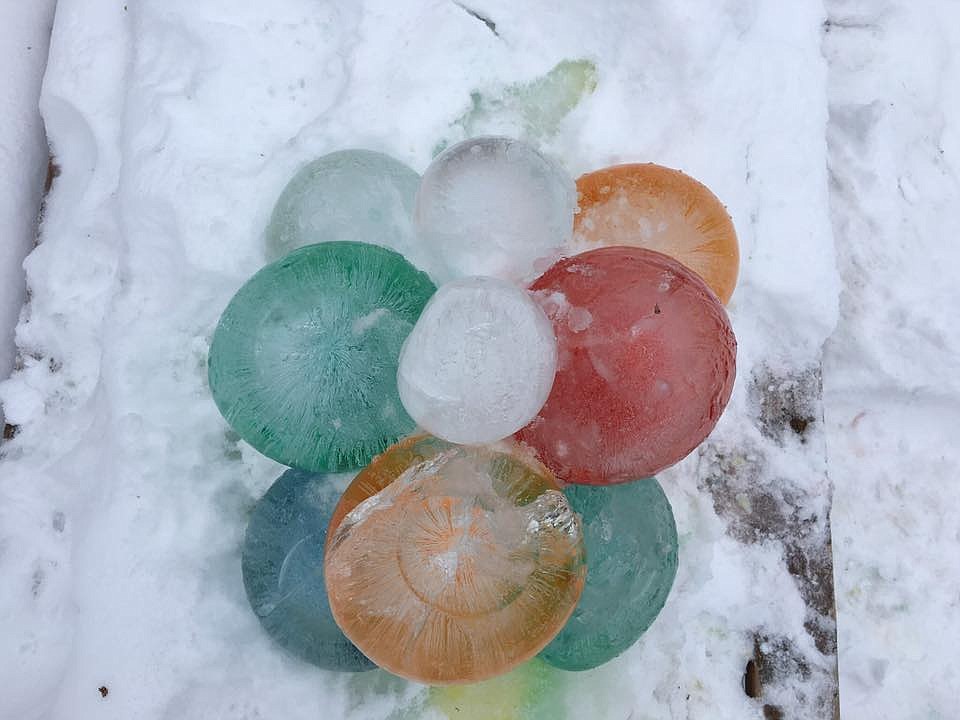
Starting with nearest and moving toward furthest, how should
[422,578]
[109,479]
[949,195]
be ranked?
[422,578] < [109,479] < [949,195]

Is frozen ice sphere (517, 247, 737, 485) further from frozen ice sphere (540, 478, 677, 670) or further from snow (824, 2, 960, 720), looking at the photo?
snow (824, 2, 960, 720)

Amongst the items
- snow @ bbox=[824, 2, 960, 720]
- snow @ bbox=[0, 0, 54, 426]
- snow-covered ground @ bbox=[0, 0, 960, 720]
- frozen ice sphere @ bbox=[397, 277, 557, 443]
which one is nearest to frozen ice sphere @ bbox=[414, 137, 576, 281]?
frozen ice sphere @ bbox=[397, 277, 557, 443]

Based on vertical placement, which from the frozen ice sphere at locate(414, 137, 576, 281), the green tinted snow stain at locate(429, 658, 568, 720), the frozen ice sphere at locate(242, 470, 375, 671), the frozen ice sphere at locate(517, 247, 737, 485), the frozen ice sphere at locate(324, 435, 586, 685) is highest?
the frozen ice sphere at locate(414, 137, 576, 281)

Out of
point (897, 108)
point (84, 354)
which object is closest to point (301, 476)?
point (84, 354)

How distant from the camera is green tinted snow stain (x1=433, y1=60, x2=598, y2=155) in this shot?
1.58 m

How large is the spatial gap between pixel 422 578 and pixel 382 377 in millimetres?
266

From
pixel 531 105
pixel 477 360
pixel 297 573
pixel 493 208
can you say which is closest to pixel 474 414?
pixel 477 360

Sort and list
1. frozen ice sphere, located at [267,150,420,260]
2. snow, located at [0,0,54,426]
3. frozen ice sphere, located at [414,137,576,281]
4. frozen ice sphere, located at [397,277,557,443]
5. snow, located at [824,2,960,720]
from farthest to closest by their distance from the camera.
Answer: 1. snow, located at [824,2,960,720]
2. snow, located at [0,0,54,426]
3. frozen ice sphere, located at [267,150,420,260]
4. frozen ice sphere, located at [414,137,576,281]
5. frozen ice sphere, located at [397,277,557,443]

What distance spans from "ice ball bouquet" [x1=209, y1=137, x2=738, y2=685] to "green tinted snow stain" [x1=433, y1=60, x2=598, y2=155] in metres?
0.43

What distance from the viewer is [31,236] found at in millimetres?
1590

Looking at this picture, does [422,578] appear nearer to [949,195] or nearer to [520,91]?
[520,91]

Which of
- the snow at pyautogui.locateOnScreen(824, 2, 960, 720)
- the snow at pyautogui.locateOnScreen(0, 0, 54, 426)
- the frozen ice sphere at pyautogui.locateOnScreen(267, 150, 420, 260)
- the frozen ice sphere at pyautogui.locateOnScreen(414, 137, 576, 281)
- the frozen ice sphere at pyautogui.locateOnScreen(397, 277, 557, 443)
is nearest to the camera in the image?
the frozen ice sphere at pyautogui.locateOnScreen(397, 277, 557, 443)

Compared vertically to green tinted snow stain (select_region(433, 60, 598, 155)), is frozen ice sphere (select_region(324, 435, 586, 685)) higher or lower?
lower

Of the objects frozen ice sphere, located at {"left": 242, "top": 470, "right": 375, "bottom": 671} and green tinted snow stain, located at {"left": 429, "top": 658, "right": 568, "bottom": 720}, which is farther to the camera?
green tinted snow stain, located at {"left": 429, "top": 658, "right": 568, "bottom": 720}
